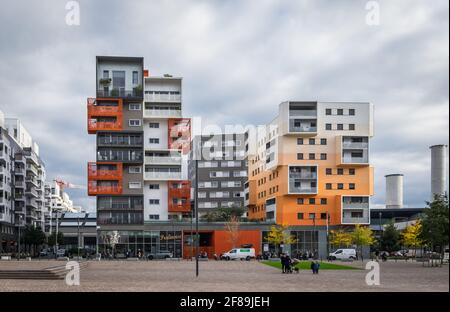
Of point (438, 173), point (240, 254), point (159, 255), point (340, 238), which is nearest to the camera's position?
point (438, 173)

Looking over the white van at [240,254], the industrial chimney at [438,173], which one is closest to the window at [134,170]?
the white van at [240,254]

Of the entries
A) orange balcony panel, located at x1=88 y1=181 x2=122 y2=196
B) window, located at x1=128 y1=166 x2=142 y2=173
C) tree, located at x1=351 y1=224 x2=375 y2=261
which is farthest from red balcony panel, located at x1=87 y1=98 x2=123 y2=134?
tree, located at x1=351 y1=224 x2=375 y2=261

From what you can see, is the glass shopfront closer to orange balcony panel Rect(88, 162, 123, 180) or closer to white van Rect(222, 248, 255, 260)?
orange balcony panel Rect(88, 162, 123, 180)

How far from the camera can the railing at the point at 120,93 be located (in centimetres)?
7625

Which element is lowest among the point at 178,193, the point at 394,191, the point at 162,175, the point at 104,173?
the point at 394,191

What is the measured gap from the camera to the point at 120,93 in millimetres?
76938

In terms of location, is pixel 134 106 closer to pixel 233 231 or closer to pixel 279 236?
pixel 233 231

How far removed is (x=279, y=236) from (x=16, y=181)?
165 ft

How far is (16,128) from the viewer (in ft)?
347

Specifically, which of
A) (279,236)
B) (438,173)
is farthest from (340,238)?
(438,173)

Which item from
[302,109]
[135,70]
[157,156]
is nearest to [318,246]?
[302,109]

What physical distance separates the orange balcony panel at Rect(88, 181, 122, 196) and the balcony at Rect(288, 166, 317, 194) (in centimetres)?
2516

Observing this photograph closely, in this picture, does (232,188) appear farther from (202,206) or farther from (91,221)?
(91,221)

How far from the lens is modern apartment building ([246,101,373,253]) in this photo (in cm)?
8031
